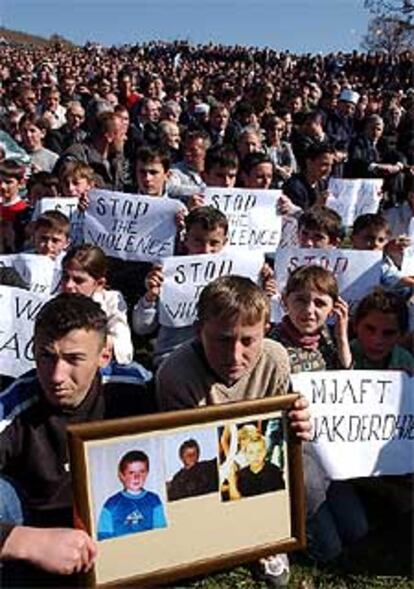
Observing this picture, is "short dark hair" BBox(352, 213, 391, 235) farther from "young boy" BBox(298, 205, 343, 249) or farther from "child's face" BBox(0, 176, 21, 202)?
"child's face" BBox(0, 176, 21, 202)

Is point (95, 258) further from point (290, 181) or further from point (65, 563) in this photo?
point (290, 181)

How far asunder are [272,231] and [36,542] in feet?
15.7

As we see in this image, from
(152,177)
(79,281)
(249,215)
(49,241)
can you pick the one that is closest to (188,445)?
(79,281)

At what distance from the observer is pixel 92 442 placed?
301cm

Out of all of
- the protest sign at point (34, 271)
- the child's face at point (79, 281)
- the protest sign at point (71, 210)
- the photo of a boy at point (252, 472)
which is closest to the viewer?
the photo of a boy at point (252, 472)

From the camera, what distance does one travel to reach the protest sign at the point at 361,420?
4.21 m

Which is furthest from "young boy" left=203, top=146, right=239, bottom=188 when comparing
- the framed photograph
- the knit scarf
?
the framed photograph

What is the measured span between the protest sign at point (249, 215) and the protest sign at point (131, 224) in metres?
0.54

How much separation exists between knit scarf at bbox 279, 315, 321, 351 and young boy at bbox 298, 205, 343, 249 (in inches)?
66.3

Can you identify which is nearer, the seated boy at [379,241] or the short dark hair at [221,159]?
the seated boy at [379,241]

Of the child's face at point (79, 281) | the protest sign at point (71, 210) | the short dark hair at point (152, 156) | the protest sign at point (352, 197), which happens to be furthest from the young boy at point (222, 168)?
the child's face at point (79, 281)

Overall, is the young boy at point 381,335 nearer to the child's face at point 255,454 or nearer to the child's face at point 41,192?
the child's face at point 255,454

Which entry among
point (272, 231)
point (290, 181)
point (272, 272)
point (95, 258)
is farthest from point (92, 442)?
point (290, 181)

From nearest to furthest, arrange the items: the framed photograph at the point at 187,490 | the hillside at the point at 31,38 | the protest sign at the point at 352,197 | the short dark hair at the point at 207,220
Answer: the framed photograph at the point at 187,490
the short dark hair at the point at 207,220
the protest sign at the point at 352,197
the hillside at the point at 31,38
